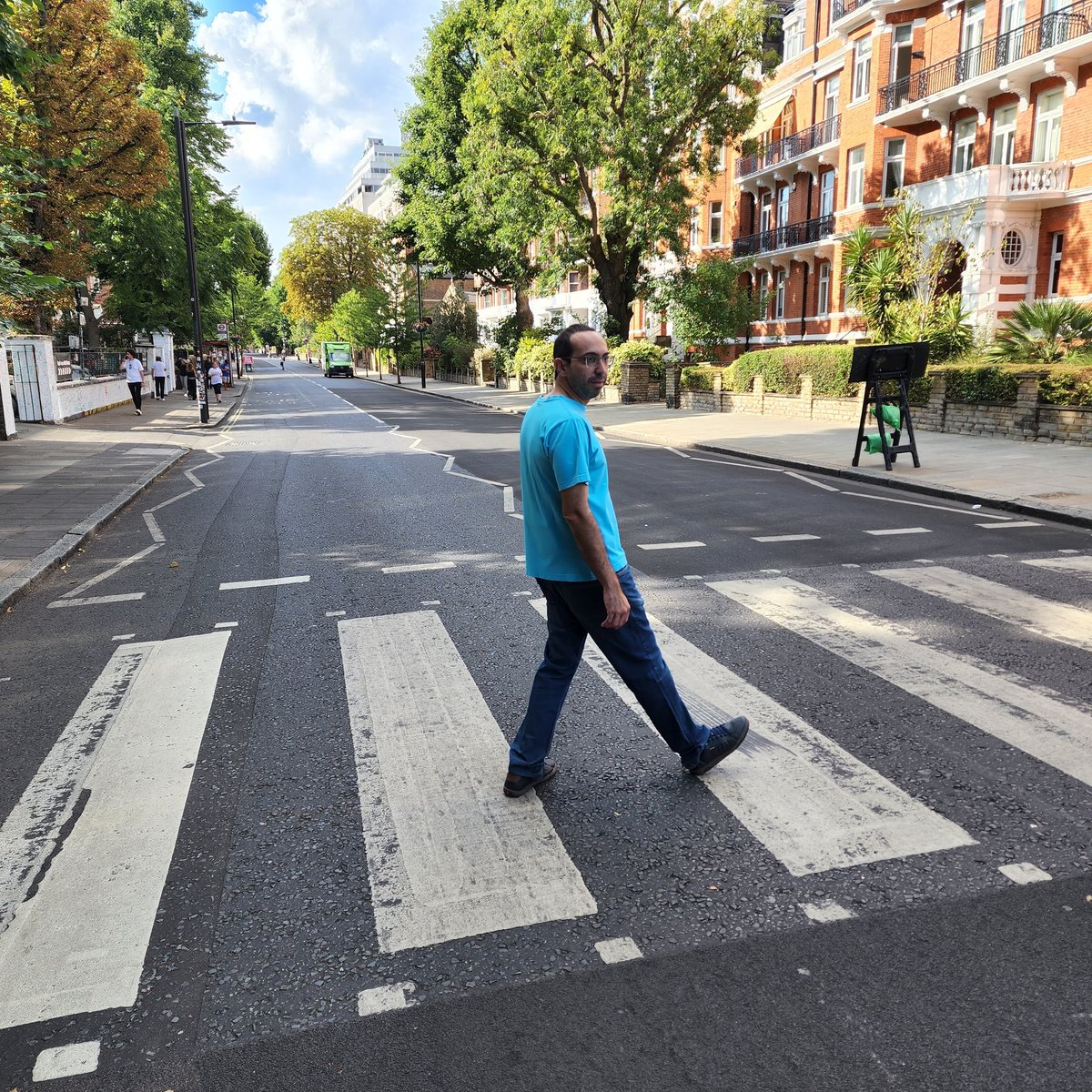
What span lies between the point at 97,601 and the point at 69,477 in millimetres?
7731

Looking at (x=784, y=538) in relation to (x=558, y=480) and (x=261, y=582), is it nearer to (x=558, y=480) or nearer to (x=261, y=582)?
(x=261, y=582)

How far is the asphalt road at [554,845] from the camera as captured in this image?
2.47 meters

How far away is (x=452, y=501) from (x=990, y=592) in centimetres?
663

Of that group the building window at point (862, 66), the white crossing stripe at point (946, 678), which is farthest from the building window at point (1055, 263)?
the white crossing stripe at point (946, 678)

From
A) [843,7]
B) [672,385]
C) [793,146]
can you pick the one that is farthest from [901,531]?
[793,146]

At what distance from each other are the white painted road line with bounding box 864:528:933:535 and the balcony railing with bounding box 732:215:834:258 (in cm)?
2714

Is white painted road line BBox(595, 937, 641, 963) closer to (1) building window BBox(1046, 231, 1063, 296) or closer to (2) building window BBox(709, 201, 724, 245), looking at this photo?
(1) building window BBox(1046, 231, 1063, 296)

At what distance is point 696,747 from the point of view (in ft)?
12.7

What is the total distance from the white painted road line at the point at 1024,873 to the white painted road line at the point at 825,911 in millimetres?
646

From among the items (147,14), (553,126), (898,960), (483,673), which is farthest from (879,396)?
(147,14)

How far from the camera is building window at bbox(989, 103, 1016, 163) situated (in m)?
26.0

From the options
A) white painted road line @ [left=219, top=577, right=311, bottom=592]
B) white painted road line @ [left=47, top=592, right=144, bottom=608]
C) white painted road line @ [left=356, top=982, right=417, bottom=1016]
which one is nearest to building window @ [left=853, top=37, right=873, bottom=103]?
white painted road line @ [left=219, top=577, right=311, bottom=592]

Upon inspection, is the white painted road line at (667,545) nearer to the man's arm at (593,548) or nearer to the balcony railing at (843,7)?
the man's arm at (593,548)

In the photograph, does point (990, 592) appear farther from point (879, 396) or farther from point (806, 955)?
point (879, 396)
